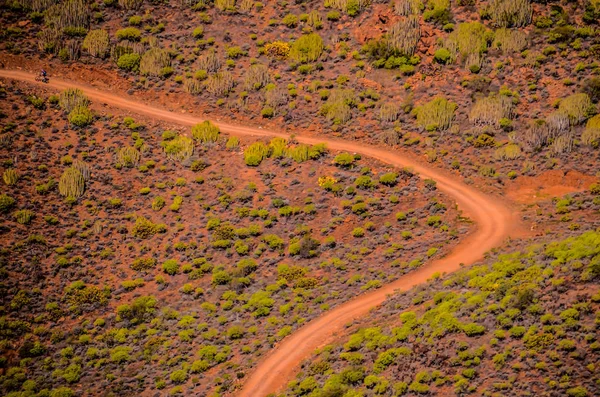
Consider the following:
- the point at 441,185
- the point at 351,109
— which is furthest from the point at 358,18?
the point at 441,185

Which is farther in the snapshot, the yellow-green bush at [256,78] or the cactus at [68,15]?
the cactus at [68,15]

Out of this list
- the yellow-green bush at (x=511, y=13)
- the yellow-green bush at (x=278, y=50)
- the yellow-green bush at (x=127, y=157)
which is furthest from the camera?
the yellow-green bush at (x=278, y=50)

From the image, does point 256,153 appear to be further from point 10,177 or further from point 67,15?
point 67,15

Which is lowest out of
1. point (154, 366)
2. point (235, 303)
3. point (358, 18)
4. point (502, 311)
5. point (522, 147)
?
point (154, 366)

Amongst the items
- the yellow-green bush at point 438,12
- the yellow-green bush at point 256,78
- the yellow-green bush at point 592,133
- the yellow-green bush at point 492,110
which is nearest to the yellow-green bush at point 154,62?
the yellow-green bush at point 256,78

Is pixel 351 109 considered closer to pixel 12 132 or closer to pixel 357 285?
pixel 357 285

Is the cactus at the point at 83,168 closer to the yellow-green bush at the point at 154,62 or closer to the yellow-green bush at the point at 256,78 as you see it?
the yellow-green bush at the point at 154,62
